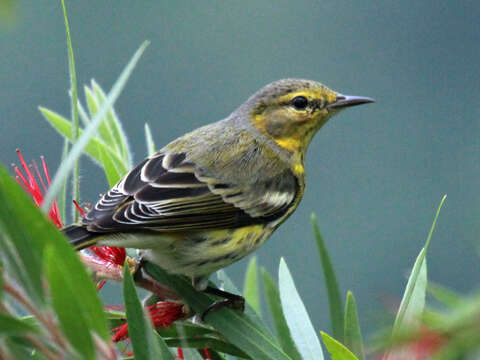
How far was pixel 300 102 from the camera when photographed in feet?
10.6

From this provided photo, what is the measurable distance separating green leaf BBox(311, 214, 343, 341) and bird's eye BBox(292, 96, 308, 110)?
1.47m

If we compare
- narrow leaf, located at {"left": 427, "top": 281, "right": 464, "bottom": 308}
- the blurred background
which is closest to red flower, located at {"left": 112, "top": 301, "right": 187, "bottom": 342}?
narrow leaf, located at {"left": 427, "top": 281, "right": 464, "bottom": 308}

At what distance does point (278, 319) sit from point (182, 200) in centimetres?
80

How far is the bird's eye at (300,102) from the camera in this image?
3.24 meters

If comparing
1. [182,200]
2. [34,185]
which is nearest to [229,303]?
[34,185]

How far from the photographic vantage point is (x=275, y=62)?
23.6 m

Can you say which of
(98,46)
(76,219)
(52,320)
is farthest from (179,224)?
(98,46)

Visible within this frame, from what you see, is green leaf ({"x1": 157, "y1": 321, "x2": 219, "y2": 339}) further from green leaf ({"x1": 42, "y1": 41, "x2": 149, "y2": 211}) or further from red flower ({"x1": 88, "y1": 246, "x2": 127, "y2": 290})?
green leaf ({"x1": 42, "y1": 41, "x2": 149, "y2": 211})

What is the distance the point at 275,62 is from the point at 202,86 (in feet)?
8.12

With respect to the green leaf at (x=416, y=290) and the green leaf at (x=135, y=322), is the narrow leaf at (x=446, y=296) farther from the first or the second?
the green leaf at (x=416, y=290)

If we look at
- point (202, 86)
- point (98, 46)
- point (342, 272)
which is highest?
point (98, 46)

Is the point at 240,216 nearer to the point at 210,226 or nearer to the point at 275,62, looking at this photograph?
the point at 210,226

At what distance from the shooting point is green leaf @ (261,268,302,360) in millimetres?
1754

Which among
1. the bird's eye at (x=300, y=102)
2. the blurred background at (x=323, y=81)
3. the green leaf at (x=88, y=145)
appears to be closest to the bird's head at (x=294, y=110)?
the bird's eye at (x=300, y=102)
